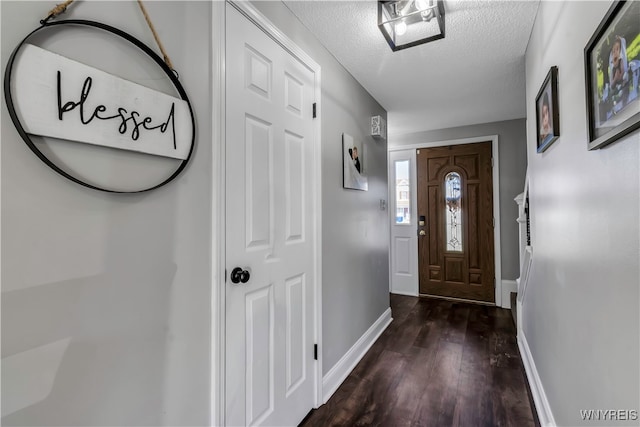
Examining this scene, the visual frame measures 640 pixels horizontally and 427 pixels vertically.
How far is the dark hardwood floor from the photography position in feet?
5.69

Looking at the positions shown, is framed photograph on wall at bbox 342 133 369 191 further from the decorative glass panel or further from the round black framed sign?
the decorative glass panel

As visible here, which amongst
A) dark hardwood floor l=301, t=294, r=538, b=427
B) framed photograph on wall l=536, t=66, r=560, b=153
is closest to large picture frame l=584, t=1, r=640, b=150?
framed photograph on wall l=536, t=66, r=560, b=153

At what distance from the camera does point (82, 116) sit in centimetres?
79

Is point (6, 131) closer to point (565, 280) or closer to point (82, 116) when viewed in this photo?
point (82, 116)

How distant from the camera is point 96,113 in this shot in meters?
0.82

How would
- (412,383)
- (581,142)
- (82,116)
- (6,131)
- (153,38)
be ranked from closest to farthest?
1. (6,131)
2. (82,116)
3. (153,38)
4. (581,142)
5. (412,383)

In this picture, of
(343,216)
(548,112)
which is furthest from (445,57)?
(343,216)

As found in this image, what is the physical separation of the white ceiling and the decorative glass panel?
890mm

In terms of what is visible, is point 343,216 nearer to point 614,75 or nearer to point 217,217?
point 217,217

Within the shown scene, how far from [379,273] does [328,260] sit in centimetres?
113

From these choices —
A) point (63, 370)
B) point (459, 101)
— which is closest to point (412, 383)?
point (63, 370)

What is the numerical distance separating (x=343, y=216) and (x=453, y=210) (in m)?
2.37

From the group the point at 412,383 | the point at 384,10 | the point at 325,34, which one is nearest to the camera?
the point at 384,10

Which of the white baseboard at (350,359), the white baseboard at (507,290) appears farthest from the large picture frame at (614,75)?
the white baseboard at (507,290)
